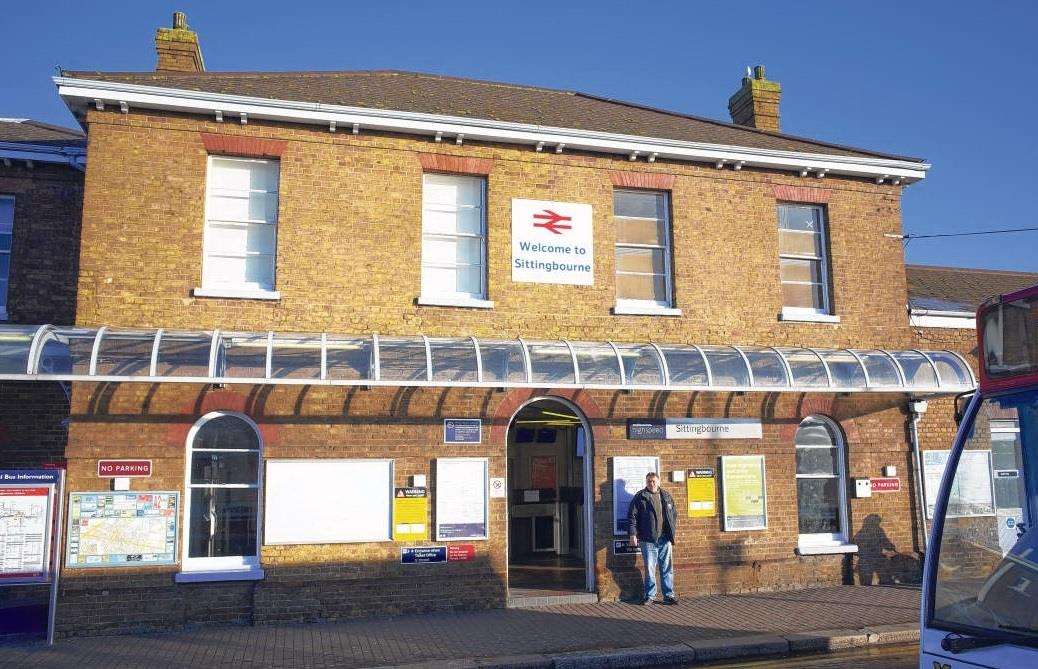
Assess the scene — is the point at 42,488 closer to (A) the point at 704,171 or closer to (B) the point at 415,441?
(B) the point at 415,441

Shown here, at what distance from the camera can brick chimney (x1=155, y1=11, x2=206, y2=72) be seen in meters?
15.1

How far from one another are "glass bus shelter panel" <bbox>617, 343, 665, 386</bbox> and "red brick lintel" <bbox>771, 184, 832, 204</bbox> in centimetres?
425

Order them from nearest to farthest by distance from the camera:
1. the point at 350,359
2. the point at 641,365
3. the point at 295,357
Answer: the point at 295,357
the point at 350,359
the point at 641,365

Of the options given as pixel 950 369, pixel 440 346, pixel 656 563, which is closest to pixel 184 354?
pixel 440 346

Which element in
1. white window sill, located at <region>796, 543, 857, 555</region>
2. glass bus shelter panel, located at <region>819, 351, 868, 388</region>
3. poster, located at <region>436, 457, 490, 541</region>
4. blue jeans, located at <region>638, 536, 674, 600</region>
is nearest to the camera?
poster, located at <region>436, 457, 490, 541</region>

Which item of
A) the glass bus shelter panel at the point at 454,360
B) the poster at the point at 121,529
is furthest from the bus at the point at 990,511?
the poster at the point at 121,529

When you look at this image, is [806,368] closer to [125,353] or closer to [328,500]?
[328,500]

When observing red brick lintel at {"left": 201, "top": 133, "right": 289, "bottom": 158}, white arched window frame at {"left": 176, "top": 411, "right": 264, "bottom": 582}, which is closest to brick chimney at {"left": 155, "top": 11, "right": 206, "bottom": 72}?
red brick lintel at {"left": 201, "top": 133, "right": 289, "bottom": 158}

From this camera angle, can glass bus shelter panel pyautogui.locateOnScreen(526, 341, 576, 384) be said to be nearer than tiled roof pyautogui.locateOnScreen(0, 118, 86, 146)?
Yes

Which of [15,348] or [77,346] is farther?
[77,346]

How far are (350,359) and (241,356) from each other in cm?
142

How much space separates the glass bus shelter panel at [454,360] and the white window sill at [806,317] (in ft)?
19.4

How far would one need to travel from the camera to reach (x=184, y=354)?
419 inches

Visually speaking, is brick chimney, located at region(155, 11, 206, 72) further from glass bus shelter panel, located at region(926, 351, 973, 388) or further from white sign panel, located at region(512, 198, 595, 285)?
glass bus shelter panel, located at region(926, 351, 973, 388)
